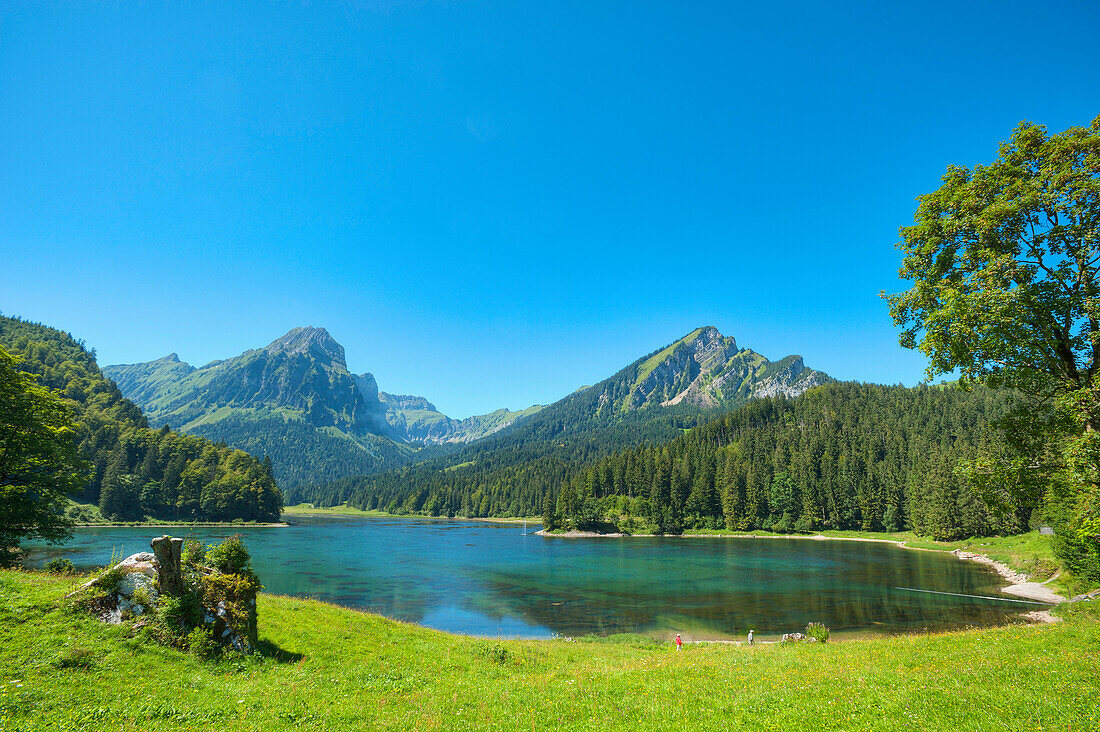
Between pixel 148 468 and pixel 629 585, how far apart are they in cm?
14487

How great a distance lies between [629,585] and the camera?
190ft

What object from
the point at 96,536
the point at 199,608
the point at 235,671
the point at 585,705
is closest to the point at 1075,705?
the point at 585,705

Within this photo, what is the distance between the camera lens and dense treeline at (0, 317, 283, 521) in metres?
124

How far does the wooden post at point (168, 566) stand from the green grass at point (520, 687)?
1.75 m

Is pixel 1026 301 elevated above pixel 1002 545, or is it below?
above

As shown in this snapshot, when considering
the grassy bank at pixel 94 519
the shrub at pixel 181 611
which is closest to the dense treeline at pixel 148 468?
the grassy bank at pixel 94 519

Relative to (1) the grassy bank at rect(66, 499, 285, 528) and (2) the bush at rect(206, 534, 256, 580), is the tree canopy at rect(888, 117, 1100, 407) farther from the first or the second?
(1) the grassy bank at rect(66, 499, 285, 528)

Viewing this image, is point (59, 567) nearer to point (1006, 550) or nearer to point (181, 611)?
point (181, 611)

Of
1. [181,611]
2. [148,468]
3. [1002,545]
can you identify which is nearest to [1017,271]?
[181,611]

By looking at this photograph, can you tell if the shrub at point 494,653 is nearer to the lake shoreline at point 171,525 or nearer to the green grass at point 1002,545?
the green grass at point 1002,545

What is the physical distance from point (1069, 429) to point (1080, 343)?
279 cm

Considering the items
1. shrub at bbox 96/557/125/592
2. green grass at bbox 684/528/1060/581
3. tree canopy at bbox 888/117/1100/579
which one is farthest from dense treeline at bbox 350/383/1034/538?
shrub at bbox 96/557/125/592

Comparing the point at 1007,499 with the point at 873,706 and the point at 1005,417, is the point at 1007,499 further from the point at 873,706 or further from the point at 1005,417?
the point at 873,706

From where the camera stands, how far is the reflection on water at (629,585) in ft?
128
